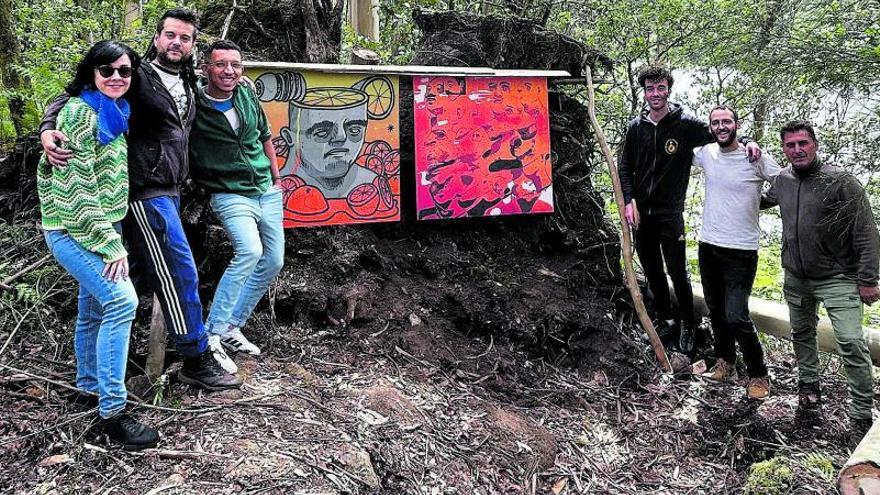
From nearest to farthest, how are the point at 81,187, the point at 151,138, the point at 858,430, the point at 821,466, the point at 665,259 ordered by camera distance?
1. the point at 81,187
2. the point at 151,138
3. the point at 821,466
4. the point at 858,430
5. the point at 665,259

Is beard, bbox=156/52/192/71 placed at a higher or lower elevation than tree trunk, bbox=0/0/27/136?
lower

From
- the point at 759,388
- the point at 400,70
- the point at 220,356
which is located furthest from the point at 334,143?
the point at 759,388

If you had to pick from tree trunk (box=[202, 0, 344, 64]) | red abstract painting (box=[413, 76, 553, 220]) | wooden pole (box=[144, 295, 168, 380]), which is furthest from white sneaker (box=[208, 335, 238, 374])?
tree trunk (box=[202, 0, 344, 64])

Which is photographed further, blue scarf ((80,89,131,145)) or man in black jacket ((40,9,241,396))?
man in black jacket ((40,9,241,396))

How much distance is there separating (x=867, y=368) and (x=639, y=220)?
2059 millimetres

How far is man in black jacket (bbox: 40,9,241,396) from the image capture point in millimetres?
3328

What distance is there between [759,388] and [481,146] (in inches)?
122

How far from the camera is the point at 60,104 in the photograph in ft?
10.0

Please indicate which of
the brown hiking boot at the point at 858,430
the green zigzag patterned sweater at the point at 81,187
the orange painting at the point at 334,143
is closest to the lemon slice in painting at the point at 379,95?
the orange painting at the point at 334,143

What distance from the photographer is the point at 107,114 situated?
9.92 feet

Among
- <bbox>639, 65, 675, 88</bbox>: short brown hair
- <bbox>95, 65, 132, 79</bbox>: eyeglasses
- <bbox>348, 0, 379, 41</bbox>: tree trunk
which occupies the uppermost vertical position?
<bbox>348, 0, 379, 41</bbox>: tree trunk

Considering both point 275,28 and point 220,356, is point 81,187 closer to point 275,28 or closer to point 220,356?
point 220,356

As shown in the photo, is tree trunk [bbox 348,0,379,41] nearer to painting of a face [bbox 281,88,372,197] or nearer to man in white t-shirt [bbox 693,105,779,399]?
painting of a face [bbox 281,88,372,197]

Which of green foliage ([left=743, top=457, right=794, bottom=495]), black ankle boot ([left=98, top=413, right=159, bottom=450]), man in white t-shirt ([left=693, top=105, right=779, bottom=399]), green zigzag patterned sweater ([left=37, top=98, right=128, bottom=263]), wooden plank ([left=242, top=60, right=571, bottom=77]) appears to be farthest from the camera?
man in white t-shirt ([left=693, top=105, right=779, bottom=399])
